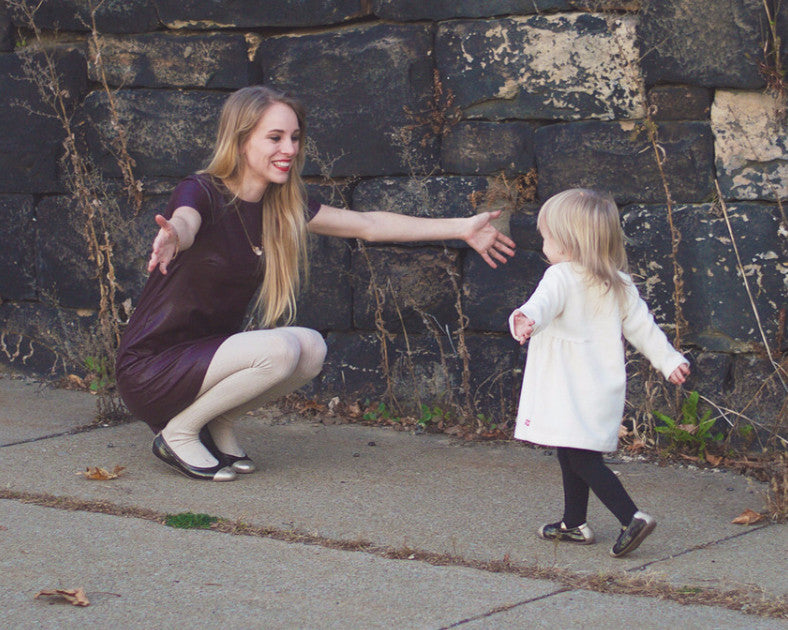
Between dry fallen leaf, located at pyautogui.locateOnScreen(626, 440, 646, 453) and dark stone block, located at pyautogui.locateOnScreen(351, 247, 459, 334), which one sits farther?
dark stone block, located at pyautogui.locateOnScreen(351, 247, 459, 334)

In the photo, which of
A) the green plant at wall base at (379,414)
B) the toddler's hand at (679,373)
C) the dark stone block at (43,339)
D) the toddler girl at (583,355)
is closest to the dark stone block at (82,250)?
the dark stone block at (43,339)

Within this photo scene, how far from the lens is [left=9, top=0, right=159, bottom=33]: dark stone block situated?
208 inches

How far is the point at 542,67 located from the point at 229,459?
191 cm

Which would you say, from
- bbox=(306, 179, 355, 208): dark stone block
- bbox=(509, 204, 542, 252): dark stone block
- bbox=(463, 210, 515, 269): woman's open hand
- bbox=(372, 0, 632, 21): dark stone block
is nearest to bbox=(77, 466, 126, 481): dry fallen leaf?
bbox=(463, 210, 515, 269): woman's open hand

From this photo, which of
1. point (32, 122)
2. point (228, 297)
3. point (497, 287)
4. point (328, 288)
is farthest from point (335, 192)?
point (32, 122)

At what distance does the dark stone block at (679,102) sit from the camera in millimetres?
4293

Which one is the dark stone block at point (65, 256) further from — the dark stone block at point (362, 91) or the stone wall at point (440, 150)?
the dark stone block at point (362, 91)

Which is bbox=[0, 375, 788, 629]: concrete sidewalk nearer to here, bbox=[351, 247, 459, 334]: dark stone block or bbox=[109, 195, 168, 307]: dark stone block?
bbox=[351, 247, 459, 334]: dark stone block

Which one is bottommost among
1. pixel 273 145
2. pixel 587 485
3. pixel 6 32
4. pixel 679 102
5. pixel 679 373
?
pixel 587 485

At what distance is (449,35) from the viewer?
4.72 meters

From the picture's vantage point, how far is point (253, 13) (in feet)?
16.6

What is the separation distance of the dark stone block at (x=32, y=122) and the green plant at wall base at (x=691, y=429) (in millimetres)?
3067

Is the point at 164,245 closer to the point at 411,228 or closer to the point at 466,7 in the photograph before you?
the point at 411,228

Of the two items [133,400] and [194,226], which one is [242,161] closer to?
[194,226]
